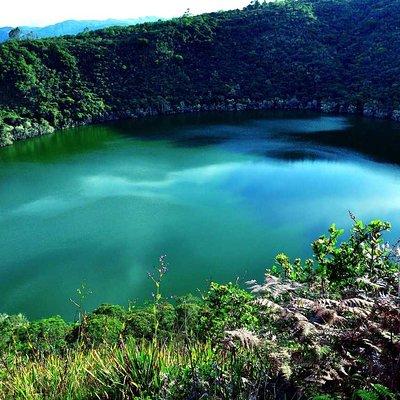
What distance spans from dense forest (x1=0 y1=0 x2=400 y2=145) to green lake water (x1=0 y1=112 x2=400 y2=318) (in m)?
6.55

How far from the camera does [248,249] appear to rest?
25.3 metres

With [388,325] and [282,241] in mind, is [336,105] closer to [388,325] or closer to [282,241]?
[282,241]

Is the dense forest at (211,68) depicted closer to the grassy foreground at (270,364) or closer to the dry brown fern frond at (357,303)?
the grassy foreground at (270,364)

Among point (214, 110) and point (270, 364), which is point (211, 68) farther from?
point (270, 364)

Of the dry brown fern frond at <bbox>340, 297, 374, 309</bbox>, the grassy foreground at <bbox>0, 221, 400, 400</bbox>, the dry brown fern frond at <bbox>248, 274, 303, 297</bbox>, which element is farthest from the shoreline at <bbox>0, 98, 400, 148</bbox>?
the dry brown fern frond at <bbox>340, 297, 374, 309</bbox>

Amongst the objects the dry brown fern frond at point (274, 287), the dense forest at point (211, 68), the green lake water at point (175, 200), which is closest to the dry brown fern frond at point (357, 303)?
the dry brown fern frond at point (274, 287)

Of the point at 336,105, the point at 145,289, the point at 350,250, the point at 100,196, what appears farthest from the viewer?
the point at 336,105

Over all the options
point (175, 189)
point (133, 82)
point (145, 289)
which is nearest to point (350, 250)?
point (145, 289)

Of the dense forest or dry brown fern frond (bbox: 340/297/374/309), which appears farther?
the dense forest

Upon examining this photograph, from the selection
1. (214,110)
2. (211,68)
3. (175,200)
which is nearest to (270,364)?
(175,200)

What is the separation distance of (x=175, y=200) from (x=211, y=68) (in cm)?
4569

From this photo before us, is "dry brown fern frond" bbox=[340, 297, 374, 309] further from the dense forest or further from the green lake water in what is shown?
the dense forest

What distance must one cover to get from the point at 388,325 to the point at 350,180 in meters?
36.8

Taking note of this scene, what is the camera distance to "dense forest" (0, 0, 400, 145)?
61188 millimetres
